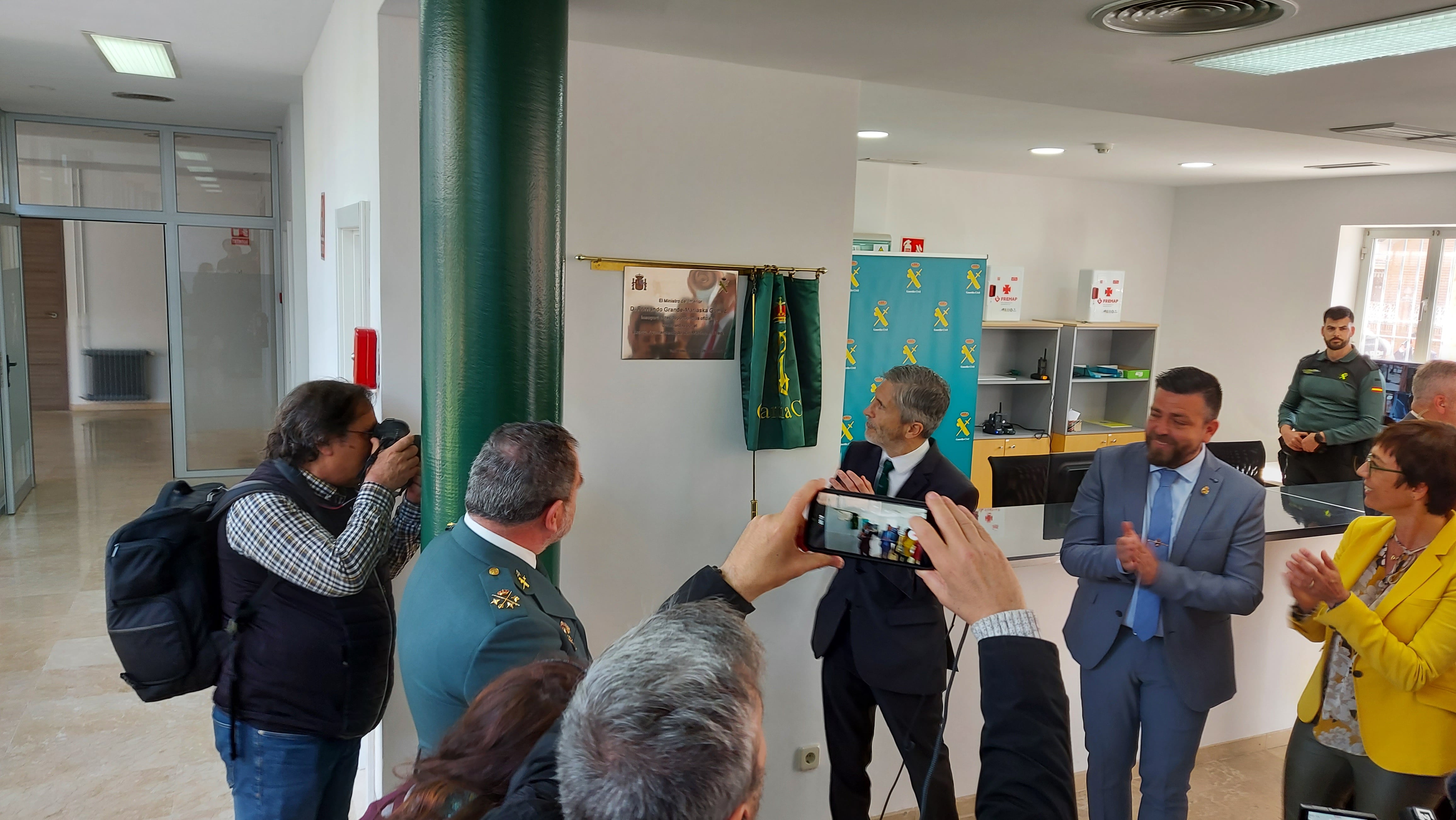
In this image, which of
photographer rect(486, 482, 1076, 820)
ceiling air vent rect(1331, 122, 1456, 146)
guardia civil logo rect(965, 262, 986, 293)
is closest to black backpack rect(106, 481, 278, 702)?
photographer rect(486, 482, 1076, 820)

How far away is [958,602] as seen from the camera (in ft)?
4.02

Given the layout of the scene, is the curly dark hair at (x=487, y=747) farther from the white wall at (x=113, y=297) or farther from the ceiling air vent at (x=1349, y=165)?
the white wall at (x=113, y=297)

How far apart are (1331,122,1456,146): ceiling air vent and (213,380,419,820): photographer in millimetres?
4237

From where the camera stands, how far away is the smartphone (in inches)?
60.9

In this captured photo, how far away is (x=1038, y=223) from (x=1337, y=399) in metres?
3.49

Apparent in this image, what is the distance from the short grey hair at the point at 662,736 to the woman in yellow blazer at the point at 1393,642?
2.11m

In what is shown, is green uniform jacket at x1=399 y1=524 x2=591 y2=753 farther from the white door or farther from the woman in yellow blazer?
the white door

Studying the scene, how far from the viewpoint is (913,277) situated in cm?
648

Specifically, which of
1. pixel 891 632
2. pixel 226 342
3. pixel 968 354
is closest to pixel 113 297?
pixel 226 342

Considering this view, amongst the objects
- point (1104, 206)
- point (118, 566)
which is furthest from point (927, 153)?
point (118, 566)

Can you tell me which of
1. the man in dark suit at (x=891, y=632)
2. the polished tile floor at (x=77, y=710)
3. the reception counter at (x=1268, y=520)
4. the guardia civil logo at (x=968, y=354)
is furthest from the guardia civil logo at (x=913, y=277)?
the polished tile floor at (x=77, y=710)

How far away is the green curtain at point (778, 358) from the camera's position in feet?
10.5

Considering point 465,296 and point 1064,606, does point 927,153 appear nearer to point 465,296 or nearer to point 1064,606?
point 1064,606

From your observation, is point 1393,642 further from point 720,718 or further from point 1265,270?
point 1265,270
